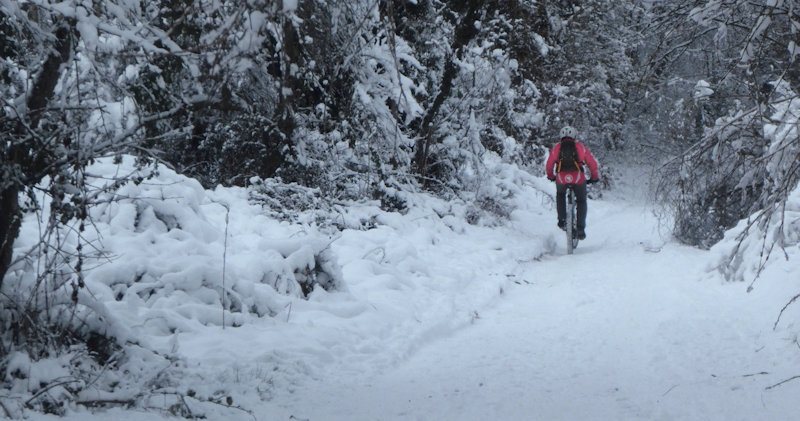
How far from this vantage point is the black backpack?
11453mm

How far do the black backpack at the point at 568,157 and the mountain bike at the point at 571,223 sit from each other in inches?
12.3

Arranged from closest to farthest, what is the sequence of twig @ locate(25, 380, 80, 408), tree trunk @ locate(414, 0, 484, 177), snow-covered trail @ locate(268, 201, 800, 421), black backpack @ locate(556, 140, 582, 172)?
twig @ locate(25, 380, 80, 408), snow-covered trail @ locate(268, 201, 800, 421), black backpack @ locate(556, 140, 582, 172), tree trunk @ locate(414, 0, 484, 177)

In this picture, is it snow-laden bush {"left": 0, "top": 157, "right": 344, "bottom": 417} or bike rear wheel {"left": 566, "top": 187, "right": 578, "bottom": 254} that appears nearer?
snow-laden bush {"left": 0, "top": 157, "right": 344, "bottom": 417}

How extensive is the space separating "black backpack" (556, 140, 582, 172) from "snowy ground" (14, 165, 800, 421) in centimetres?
224

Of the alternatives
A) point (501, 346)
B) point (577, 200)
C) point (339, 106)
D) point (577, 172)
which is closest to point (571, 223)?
point (577, 200)

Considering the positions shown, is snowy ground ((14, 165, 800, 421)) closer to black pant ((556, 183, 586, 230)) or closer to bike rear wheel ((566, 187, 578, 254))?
bike rear wheel ((566, 187, 578, 254))

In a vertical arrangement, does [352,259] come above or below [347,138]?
below

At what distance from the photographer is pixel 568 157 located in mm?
11469

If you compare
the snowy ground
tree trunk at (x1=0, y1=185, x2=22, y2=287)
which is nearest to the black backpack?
the snowy ground

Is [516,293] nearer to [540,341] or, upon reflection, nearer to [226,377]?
[540,341]

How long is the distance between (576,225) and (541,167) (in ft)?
38.6

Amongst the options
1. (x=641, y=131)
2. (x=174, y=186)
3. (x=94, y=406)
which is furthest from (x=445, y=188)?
(x=641, y=131)

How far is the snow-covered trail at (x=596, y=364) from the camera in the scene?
14.6 ft

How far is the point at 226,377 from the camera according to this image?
4.56m
